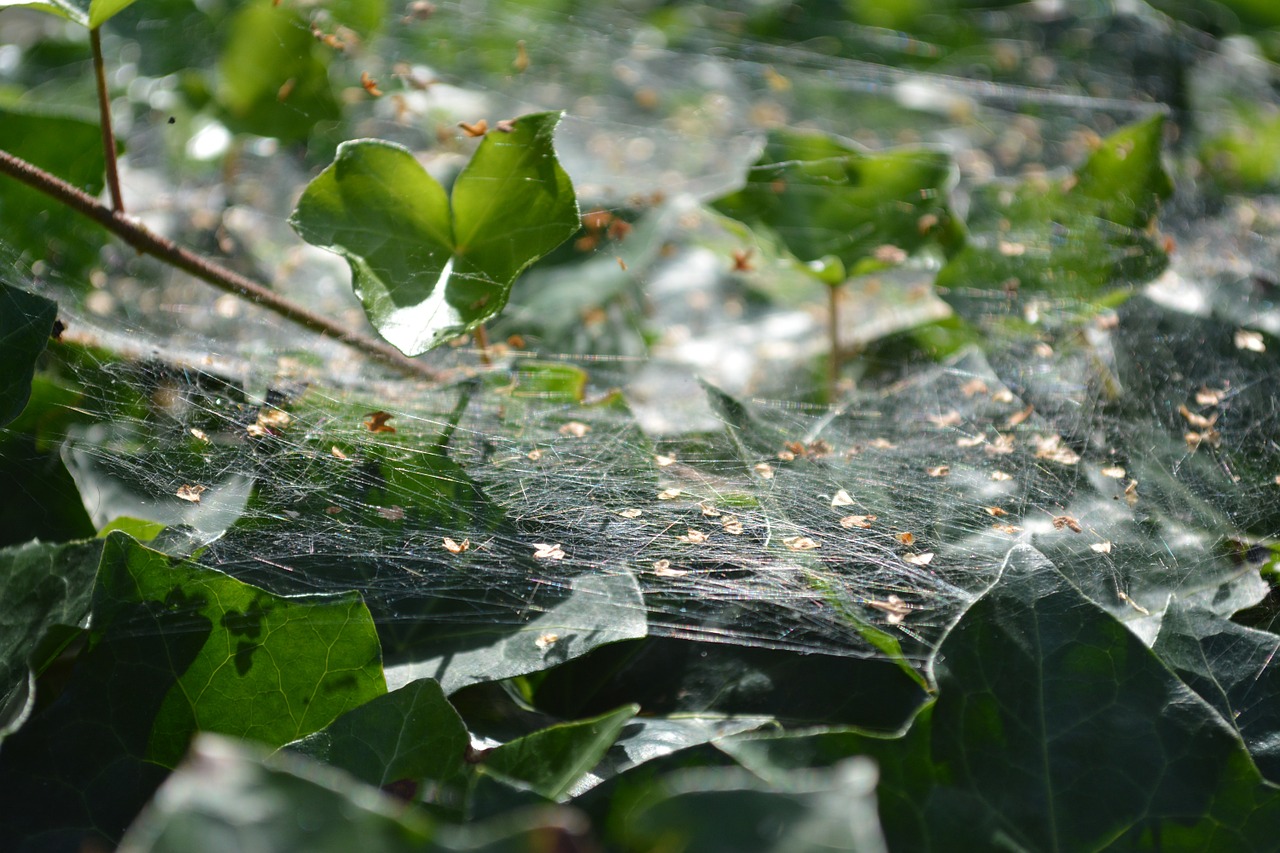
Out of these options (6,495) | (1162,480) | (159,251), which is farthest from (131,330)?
(1162,480)

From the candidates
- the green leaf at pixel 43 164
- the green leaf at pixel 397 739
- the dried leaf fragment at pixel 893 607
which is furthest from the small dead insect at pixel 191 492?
the dried leaf fragment at pixel 893 607

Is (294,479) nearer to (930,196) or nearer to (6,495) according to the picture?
(6,495)

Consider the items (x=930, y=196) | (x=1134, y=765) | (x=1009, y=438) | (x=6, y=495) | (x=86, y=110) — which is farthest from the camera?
(x=86, y=110)

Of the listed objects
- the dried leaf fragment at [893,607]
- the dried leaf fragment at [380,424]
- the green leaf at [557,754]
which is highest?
the green leaf at [557,754]

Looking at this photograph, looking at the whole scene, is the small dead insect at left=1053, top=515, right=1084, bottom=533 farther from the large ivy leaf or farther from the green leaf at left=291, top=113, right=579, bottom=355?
the green leaf at left=291, top=113, right=579, bottom=355

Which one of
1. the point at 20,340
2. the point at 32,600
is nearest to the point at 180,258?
the point at 20,340

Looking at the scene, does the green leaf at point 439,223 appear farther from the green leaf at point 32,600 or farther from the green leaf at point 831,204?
the green leaf at point 831,204

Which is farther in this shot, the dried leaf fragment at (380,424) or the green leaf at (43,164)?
the green leaf at (43,164)
